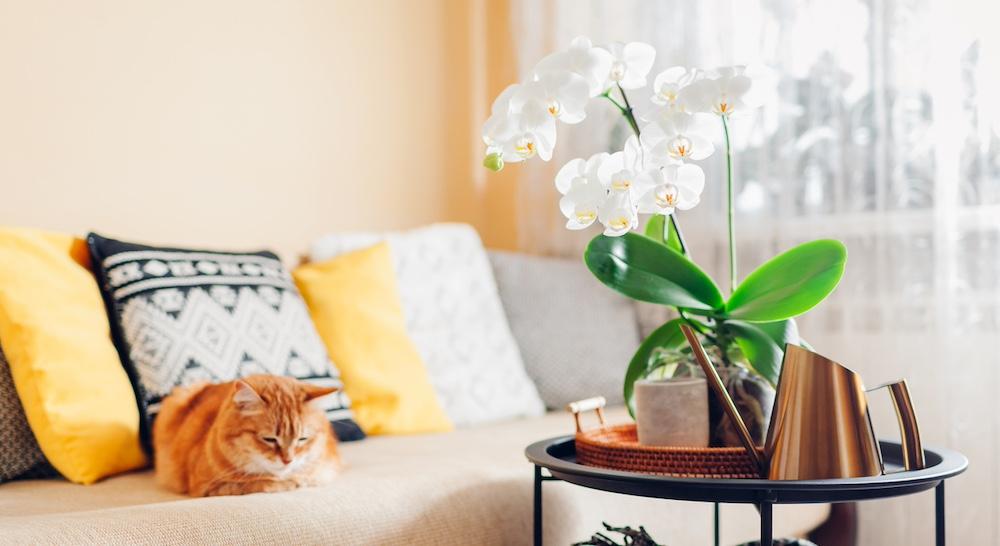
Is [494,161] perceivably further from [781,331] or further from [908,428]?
[908,428]

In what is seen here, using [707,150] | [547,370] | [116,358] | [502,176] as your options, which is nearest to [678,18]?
[502,176]

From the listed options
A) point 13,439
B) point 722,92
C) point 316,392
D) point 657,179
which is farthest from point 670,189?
point 13,439

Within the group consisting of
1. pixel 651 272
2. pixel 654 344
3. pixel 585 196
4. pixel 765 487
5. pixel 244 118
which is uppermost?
pixel 244 118

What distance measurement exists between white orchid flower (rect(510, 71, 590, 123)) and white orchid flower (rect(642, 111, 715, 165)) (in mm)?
92

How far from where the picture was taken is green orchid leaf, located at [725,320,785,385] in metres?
1.20

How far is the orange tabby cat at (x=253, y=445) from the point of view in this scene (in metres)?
1.33

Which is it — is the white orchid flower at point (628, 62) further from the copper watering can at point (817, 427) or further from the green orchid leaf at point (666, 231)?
the copper watering can at point (817, 427)

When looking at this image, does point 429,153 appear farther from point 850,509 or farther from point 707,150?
point 707,150

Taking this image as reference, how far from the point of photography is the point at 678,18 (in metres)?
2.53

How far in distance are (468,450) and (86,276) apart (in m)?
0.74

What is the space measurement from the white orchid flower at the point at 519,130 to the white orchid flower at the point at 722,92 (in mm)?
173

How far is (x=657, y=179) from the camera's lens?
115 centimetres

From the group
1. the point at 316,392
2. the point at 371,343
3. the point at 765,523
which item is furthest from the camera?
the point at 371,343

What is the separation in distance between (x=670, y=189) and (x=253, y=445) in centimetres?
67
